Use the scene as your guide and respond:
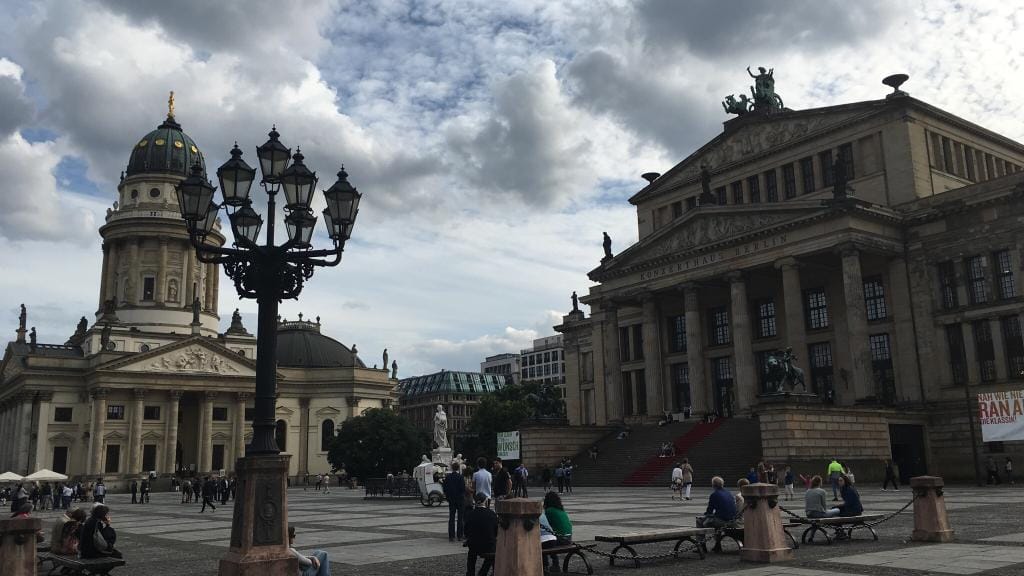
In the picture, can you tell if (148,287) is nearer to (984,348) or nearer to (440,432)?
(440,432)

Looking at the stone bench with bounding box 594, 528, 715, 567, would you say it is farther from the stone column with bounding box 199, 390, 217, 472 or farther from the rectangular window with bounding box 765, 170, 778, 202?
the stone column with bounding box 199, 390, 217, 472

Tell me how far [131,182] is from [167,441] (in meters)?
Result: 32.9

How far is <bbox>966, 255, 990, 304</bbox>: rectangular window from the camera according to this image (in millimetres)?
46625

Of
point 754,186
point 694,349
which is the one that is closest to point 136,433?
point 694,349

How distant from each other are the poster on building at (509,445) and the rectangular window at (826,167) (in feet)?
86.5

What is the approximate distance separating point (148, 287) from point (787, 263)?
74.1 meters

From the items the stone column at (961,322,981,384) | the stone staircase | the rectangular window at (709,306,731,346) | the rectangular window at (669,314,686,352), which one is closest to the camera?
the stone staircase

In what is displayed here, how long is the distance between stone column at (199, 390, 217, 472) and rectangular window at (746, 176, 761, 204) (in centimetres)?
5940

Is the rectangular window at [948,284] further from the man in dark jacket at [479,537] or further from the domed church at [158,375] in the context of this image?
the domed church at [158,375]

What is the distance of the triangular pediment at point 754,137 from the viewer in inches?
2156

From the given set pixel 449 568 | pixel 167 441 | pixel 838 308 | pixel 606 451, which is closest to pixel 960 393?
pixel 838 308

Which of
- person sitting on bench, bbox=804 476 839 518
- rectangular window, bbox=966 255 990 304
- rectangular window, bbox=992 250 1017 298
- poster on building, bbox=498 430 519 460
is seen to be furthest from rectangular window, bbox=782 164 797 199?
person sitting on bench, bbox=804 476 839 518

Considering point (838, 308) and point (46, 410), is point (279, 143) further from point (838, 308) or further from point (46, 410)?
point (46, 410)

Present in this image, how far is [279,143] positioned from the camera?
47.3ft
